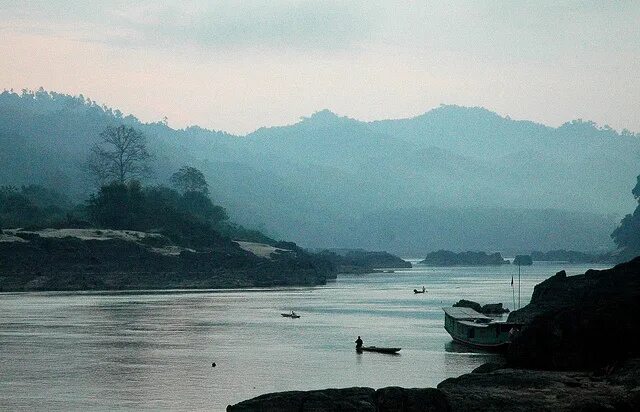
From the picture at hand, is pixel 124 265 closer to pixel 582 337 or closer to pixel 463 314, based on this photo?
pixel 463 314

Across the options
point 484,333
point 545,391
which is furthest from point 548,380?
point 484,333

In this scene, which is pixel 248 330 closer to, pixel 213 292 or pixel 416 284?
pixel 213 292

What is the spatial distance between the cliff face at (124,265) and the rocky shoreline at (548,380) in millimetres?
113437

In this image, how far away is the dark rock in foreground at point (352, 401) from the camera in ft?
118

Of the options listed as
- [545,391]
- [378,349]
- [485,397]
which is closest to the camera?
[485,397]

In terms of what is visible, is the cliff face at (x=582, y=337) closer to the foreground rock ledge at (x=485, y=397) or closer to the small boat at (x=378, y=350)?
the foreground rock ledge at (x=485, y=397)

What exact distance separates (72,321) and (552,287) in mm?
44247

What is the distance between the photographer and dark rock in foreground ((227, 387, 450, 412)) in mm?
36031

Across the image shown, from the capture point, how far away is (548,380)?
4347cm

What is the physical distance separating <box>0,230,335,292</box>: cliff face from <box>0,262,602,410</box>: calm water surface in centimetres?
2098

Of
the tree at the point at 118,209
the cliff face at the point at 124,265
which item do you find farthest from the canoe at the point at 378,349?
the tree at the point at 118,209

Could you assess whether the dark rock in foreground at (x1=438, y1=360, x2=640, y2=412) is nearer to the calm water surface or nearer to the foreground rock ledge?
the foreground rock ledge

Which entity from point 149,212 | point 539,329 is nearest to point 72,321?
point 539,329

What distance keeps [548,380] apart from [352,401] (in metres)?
11.0
